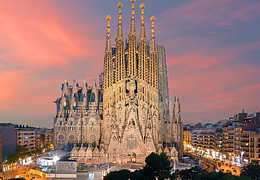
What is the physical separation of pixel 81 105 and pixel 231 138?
46.8 meters

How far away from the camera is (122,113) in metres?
85.6

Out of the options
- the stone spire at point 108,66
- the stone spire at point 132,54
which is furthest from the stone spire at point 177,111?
the stone spire at point 108,66

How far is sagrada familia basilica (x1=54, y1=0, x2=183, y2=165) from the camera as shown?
273ft

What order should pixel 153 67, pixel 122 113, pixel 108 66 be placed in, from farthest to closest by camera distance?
pixel 153 67 < pixel 108 66 < pixel 122 113

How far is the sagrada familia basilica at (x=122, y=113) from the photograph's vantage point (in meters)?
83.1

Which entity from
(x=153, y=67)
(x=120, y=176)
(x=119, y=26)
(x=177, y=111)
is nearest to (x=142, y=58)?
(x=153, y=67)

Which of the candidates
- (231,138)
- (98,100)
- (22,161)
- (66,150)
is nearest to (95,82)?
(98,100)

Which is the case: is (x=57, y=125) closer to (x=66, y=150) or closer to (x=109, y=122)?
(x=66, y=150)

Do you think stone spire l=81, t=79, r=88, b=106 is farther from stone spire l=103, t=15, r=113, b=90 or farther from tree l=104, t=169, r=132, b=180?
tree l=104, t=169, r=132, b=180

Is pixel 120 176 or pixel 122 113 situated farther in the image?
pixel 122 113

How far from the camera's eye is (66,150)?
88.4m

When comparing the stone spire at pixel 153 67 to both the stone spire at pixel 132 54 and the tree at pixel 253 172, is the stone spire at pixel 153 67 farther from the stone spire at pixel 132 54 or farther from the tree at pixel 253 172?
the tree at pixel 253 172

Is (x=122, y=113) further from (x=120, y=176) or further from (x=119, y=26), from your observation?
(x=120, y=176)

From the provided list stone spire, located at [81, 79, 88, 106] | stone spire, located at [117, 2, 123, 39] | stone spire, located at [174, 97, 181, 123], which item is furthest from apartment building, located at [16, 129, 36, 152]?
stone spire, located at [174, 97, 181, 123]
